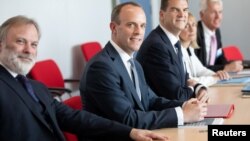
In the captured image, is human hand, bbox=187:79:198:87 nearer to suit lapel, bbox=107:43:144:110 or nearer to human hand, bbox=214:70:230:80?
human hand, bbox=214:70:230:80

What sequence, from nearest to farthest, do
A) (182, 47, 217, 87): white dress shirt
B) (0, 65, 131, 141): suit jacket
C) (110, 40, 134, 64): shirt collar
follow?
(0, 65, 131, 141): suit jacket → (110, 40, 134, 64): shirt collar → (182, 47, 217, 87): white dress shirt

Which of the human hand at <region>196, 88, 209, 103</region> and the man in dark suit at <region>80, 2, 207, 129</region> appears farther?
the human hand at <region>196, 88, 209, 103</region>

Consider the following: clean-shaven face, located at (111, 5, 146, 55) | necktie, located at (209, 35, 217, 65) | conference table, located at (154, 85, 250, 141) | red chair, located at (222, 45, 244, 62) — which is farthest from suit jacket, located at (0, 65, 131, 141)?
red chair, located at (222, 45, 244, 62)

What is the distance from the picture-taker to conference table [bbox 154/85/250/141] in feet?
6.28

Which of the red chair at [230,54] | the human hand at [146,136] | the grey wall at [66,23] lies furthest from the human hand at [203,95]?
the red chair at [230,54]

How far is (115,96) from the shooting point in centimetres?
205

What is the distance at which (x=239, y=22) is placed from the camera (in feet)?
21.8

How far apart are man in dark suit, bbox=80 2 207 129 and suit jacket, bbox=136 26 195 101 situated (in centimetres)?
34

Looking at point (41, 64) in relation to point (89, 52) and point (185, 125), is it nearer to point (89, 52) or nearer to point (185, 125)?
point (89, 52)

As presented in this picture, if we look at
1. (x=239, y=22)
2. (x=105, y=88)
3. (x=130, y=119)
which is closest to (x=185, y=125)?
(x=130, y=119)

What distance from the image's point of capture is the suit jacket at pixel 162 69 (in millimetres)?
2768

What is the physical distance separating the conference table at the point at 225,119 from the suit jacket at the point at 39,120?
256mm

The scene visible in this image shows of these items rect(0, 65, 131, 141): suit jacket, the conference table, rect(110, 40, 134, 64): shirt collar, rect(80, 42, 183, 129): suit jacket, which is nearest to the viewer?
rect(0, 65, 131, 141): suit jacket

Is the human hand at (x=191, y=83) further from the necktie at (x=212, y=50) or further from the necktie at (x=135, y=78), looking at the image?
the necktie at (x=212, y=50)
